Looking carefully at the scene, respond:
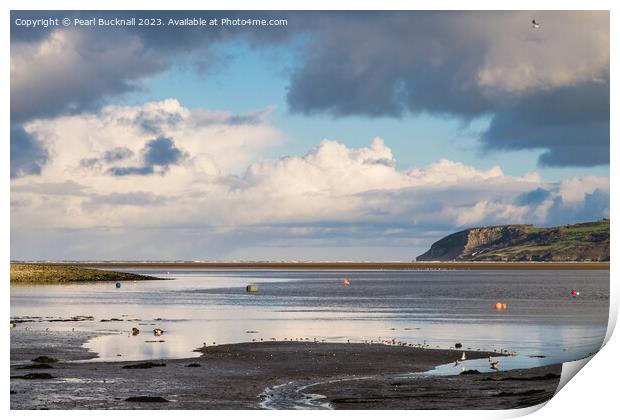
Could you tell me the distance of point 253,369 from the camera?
108 ft

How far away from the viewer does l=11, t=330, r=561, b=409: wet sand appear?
26766 millimetres

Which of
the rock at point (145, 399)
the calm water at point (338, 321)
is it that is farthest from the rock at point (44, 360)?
the rock at point (145, 399)

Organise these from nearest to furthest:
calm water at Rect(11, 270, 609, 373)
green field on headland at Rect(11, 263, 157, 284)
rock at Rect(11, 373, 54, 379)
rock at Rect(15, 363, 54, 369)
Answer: rock at Rect(11, 373, 54, 379)
rock at Rect(15, 363, 54, 369)
calm water at Rect(11, 270, 609, 373)
green field on headland at Rect(11, 263, 157, 284)

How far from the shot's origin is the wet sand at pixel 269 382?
87.8 ft

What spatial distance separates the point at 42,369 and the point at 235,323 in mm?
21831

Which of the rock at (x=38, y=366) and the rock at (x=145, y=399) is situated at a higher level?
the rock at (x=38, y=366)

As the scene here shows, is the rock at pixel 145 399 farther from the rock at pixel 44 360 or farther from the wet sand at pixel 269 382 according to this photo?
the rock at pixel 44 360

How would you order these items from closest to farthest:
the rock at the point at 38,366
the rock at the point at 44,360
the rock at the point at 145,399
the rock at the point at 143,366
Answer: the rock at the point at 145,399, the rock at the point at 38,366, the rock at the point at 143,366, the rock at the point at 44,360

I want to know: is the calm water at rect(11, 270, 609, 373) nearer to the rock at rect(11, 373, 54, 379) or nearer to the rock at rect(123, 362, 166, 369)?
the rock at rect(123, 362, 166, 369)

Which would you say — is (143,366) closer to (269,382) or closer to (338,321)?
(269,382)

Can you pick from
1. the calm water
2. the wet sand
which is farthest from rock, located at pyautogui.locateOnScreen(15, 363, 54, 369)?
the calm water

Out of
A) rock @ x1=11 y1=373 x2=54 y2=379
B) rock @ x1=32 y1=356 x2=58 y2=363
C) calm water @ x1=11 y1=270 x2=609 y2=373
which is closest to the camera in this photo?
rock @ x1=11 y1=373 x2=54 y2=379
